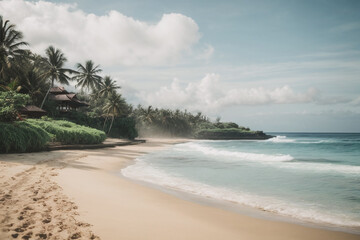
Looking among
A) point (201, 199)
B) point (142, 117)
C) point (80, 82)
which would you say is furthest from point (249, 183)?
point (142, 117)

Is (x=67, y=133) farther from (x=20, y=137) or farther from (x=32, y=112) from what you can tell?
(x=32, y=112)

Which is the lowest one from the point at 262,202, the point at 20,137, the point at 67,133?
the point at 262,202

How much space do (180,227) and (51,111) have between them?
31898mm

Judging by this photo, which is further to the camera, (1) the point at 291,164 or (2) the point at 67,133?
(2) the point at 67,133

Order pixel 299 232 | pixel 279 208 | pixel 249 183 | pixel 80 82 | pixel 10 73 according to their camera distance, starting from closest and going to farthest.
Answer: pixel 299 232, pixel 279 208, pixel 249 183, pixel 10 73, pixel 80 82

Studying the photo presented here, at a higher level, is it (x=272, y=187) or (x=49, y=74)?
(x=49, y=74)

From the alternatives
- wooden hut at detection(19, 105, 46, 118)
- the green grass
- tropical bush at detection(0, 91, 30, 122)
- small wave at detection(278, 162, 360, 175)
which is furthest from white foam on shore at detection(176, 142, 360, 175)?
wooden hut at detection(19, 105, 46, 118)

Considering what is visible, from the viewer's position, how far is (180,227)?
3951 millimetres

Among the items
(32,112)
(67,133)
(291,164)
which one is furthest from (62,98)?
(291,164)

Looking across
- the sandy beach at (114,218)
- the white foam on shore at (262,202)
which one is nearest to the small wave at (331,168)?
the white foam on shore at (262,202)

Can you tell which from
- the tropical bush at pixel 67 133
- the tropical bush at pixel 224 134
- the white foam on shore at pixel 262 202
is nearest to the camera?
the white foam on shore at pixel 262 202

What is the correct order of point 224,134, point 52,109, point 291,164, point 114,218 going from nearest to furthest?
point 114,218
point 291,164
point 52,109
point 224,134

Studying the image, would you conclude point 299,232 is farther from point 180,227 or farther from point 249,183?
point 249,183

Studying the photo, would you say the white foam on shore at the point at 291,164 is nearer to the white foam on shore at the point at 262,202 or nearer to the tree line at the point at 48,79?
the white foam on shore at the point at 262,202
